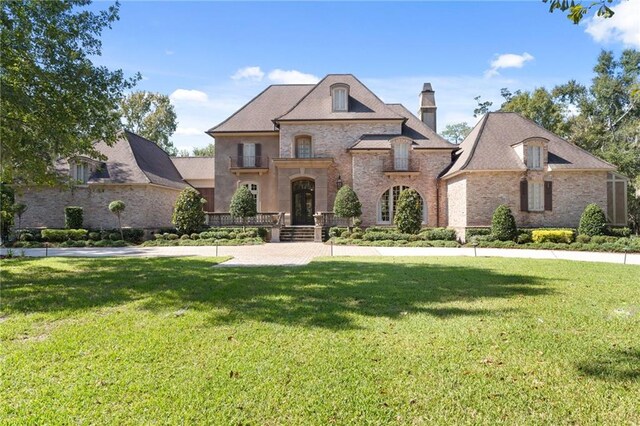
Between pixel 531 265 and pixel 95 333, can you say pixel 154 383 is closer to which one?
pixel 95 333

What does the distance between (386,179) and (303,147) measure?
6.42m

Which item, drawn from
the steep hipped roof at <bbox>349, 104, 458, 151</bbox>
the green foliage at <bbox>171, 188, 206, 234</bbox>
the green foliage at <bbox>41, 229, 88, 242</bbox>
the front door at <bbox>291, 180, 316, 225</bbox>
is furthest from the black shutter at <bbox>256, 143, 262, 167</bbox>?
the green foliage at <bbox>41, 229, 88, 242</bbox>

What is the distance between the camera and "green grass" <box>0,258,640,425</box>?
3.10m

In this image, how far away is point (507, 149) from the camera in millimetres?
21750

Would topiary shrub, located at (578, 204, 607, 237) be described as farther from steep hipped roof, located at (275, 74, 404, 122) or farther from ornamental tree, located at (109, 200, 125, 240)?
ornamental tree, located at (109, 200, 125, 240)

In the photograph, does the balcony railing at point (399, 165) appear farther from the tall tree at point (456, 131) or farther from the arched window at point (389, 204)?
the tall tree at point (456, 131)

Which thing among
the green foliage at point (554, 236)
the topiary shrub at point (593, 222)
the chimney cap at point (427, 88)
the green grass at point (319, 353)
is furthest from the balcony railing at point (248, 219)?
the topiary shrub at point (593, 222)

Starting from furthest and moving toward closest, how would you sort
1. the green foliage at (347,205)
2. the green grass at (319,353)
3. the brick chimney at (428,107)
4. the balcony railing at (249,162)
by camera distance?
1. the brick chimney at (428,107)
2. the balcony railing at (249,162)
3. the green foliage at (347,205)
4. the green grass at (319,353)

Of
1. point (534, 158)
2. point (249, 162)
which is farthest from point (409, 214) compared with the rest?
point (249, 162)

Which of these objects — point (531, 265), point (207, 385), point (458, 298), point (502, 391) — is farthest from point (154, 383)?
point (531, 265)

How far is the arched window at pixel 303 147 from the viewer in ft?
86.0

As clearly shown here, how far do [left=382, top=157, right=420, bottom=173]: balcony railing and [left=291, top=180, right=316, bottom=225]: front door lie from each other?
17.2 ft

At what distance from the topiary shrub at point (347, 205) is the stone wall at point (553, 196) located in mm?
6429

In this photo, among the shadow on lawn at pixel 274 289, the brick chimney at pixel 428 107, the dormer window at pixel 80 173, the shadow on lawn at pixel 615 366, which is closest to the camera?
the shadow on lawn at pixel 615 366
